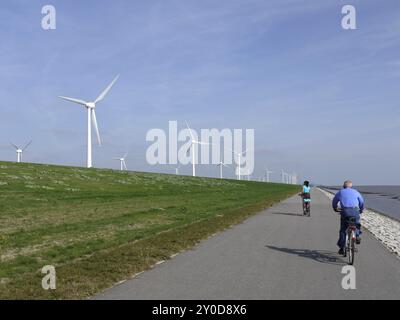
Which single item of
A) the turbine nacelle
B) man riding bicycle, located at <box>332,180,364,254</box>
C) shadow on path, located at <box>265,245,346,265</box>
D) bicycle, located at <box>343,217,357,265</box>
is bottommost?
shadow on path, located at <box>265,245,346,265</box>

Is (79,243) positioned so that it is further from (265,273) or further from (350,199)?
(350,199)

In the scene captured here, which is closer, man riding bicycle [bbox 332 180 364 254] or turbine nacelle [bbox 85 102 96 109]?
man riding bicycle [bbox 332 180 364 254]

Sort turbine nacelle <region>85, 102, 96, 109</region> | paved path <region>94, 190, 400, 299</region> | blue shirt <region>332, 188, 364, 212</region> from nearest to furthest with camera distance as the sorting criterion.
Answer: paved path <region>94, 190, 400, 299</region> < blue shirt <region>332, 188, 364, 212</region> < turbine nacelle <region>85, 102, 96, 109</region>

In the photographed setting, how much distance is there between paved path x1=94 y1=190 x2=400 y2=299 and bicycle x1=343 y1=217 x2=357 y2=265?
0.28 meters

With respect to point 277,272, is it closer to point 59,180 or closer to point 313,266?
point 313,266

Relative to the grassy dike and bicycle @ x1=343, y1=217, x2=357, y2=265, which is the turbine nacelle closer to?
the grassy dike

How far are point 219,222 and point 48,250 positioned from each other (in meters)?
9.62

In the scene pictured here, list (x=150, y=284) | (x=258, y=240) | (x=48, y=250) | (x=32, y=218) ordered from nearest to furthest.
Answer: (x=150, y=284)
(x=48, y=250)
(x=258, y=240)
(x=32, y=218)

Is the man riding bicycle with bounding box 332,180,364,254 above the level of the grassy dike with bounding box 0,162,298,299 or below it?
above

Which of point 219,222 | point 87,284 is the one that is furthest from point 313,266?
point 219,222

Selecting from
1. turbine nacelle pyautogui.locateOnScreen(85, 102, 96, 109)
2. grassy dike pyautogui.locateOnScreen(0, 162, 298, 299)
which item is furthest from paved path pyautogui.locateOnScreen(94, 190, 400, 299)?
turbine nacelle pyautogui.locateOnScreen(85, 102, 96, 109)

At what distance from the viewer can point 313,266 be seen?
413 inches

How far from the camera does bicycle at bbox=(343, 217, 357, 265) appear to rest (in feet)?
35.5

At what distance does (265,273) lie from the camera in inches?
375
